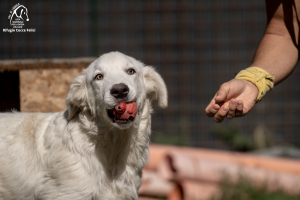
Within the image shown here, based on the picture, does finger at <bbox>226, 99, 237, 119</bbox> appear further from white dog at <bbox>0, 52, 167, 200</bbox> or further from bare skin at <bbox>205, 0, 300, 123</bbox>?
white dog at <bbox>0, 52, 167, 200</bbox>

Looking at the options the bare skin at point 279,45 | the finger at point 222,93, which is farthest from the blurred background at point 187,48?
the finger at point 222,93

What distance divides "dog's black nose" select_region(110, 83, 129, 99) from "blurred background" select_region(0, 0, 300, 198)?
4537 millimetres

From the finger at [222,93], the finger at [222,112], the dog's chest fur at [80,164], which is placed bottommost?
the dog's chest fur at [80,164]

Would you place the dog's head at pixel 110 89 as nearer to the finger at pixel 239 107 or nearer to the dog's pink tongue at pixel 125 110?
the dog's pink tongue at pixel 125 110

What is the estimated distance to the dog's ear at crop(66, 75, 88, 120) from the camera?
287 centimetres

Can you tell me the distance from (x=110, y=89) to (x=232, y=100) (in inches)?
40.7

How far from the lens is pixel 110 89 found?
104 inches

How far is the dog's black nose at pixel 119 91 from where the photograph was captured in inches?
102

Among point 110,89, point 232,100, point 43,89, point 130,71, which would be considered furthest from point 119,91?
point 43,89

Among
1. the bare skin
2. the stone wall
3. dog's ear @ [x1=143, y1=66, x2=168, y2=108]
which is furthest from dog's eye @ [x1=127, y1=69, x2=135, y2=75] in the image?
the stone wall

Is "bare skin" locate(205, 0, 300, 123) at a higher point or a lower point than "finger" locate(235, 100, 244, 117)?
higher

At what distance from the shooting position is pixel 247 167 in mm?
4570

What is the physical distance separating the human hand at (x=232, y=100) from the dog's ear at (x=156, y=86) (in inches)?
42.9

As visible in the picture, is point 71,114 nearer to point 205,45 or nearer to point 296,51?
point 296,51
